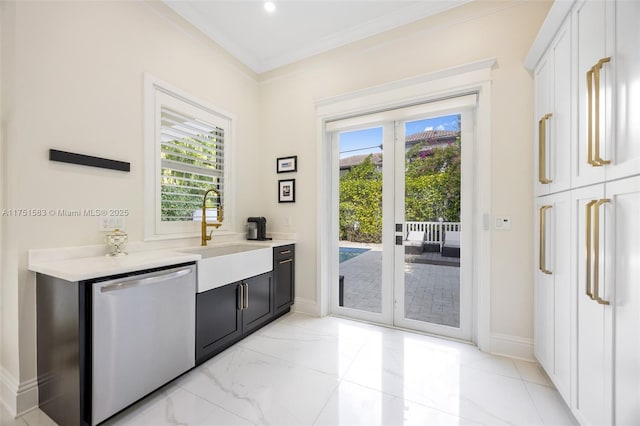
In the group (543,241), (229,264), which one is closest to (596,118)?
(543,241)

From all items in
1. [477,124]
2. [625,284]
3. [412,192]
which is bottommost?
[625,284]

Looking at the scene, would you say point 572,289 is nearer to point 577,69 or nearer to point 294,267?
→ point 577,69

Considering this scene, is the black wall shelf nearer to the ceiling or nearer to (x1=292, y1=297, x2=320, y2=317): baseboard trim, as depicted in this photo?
the ceiling

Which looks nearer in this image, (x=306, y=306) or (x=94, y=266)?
(x=94, y=266)

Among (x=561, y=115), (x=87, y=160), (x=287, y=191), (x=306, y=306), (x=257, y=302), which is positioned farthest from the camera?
(x=287, y=191)

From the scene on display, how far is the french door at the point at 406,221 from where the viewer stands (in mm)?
2541

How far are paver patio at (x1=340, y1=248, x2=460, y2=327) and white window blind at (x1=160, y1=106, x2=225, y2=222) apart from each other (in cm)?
181

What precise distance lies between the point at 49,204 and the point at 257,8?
7.87ft

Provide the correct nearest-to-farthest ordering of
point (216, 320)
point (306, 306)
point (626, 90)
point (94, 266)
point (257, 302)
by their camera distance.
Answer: point (626, 90)
point (94, 266)
point (216, 320)
point (257, 302)
point (306, 306)

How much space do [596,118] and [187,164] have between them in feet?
9.95

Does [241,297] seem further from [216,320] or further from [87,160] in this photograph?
[87,160]

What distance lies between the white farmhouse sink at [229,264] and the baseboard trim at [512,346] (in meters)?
2.19

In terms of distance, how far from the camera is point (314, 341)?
2.46 metres

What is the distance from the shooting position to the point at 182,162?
261 centimetres
